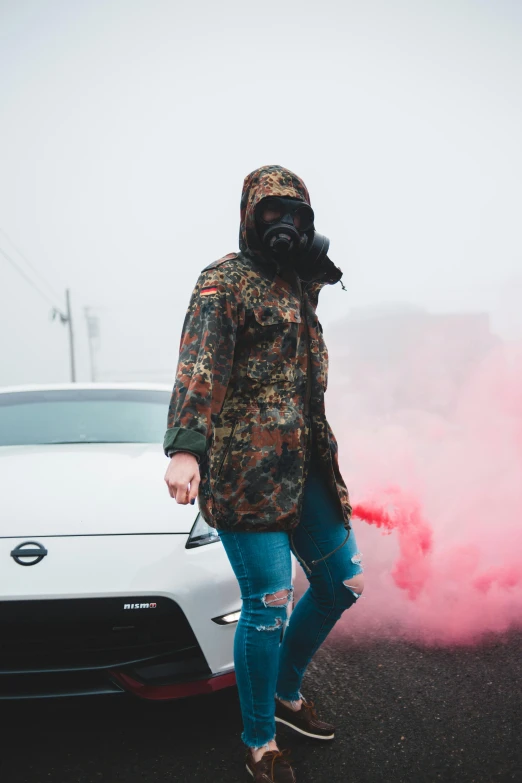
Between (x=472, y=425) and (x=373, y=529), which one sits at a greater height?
(x=472, y=425)

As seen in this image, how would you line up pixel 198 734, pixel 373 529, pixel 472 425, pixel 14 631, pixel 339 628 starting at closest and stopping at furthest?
pixel 14 631 < pixel 198 734 < pixel 339 628 < pixel 472 425 < pixel 373 529

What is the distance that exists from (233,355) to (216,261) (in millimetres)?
305

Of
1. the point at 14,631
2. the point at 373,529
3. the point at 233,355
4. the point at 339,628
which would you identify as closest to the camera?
the point at 233,355

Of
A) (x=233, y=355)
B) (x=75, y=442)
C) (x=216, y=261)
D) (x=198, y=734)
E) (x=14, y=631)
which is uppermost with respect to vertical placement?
(x=216, y=261)

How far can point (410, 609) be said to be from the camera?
3.48 metres

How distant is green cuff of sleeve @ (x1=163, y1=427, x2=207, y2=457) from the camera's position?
169cm

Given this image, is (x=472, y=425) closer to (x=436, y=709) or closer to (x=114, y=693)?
(x=436, y=709)

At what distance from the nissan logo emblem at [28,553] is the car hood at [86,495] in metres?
0.06

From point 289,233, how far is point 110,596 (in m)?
1.30

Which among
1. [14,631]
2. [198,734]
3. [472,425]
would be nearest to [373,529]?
[472,425]

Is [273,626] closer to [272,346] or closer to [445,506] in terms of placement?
[272,346]

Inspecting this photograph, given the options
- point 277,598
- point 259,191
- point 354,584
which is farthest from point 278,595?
point 259,191

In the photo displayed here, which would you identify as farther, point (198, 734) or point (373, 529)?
point (373, 529)

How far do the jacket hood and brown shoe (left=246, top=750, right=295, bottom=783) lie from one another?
152 centimetres
